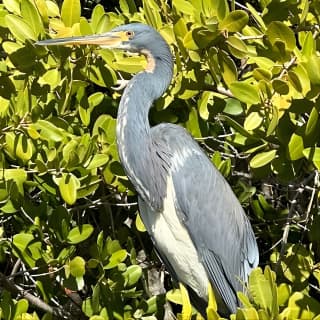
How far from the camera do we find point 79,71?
8.76 feet

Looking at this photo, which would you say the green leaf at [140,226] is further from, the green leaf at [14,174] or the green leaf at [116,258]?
the green leaf at [14,174]

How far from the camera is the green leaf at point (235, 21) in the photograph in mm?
2332

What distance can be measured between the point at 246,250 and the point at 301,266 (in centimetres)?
20

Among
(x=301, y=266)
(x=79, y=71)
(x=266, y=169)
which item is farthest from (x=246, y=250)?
(x=79, y=71)

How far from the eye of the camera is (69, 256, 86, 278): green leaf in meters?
2.72

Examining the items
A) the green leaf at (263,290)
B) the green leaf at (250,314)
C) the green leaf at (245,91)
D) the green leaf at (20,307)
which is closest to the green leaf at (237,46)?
the green leaf at (245,91)

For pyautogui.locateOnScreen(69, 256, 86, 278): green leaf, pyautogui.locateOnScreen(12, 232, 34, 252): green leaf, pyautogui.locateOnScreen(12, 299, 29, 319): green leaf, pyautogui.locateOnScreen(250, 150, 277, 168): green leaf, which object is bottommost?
pyautogui.locateOnScreen(12, 299, 29, 319): green leaf

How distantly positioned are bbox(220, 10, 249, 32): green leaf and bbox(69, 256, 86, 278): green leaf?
875 mm

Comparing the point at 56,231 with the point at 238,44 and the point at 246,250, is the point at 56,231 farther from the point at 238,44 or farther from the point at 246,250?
the point at 238,44

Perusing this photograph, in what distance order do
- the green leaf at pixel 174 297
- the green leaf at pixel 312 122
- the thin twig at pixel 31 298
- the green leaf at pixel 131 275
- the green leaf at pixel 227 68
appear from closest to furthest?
the green leaf at pixel 312 122, the green leaf at pixel 227 68, the green leaf at pixel 174 297, the green leaf at pixel 131 275, the thin twig at pixel 31 298

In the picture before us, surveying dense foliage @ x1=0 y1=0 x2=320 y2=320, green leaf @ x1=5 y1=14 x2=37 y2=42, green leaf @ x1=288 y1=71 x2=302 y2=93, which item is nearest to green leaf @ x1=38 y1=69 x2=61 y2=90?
dense foliage @ x1=0 y1=0 x2=320 y2=320

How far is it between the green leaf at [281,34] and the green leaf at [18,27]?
27.6 inches

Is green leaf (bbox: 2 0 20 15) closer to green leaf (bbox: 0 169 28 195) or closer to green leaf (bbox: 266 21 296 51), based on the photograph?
green leaf (bbox: 0 169 28 195)

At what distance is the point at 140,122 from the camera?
2729mm
